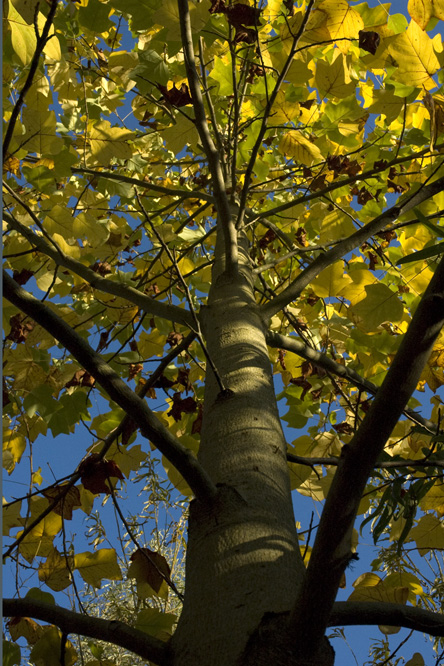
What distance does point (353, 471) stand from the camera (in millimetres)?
682

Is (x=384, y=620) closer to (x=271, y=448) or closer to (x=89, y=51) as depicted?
(x=271, y=448)

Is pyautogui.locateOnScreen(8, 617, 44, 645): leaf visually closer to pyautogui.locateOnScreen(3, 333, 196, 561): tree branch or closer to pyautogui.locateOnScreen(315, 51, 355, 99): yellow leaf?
pyautogui.locateOnScreen(3, 333, 196, 561): tree branch

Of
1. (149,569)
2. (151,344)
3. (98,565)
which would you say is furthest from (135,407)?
(151,344)

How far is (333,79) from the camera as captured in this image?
6.32ft

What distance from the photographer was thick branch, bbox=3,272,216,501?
87 centimetres

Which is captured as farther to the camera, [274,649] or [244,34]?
[244,34]

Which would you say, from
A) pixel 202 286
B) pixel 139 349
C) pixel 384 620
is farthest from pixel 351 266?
pixel 384 620

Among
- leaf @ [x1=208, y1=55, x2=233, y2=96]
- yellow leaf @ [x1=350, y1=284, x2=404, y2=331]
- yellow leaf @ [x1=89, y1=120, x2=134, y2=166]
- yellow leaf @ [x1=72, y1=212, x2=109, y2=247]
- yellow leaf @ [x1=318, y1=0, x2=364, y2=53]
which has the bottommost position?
yellow leaf @ [x1=350, y1=284, x2=404, y2=331]

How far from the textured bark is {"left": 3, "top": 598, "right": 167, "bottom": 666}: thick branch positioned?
4 centimetres

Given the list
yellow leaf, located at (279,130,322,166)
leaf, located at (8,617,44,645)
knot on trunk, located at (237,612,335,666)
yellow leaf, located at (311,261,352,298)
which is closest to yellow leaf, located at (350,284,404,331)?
yellow leaf, located at (311,261,352,298)

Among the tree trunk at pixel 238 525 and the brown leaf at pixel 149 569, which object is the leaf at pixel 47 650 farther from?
the tree trunk at pixel 238 525

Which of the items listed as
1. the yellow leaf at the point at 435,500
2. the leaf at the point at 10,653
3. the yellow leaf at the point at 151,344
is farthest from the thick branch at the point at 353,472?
the yellow leaf at the point at 151,344

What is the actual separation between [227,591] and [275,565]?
0.08 meters

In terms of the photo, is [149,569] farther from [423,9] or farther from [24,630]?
[423,9]
